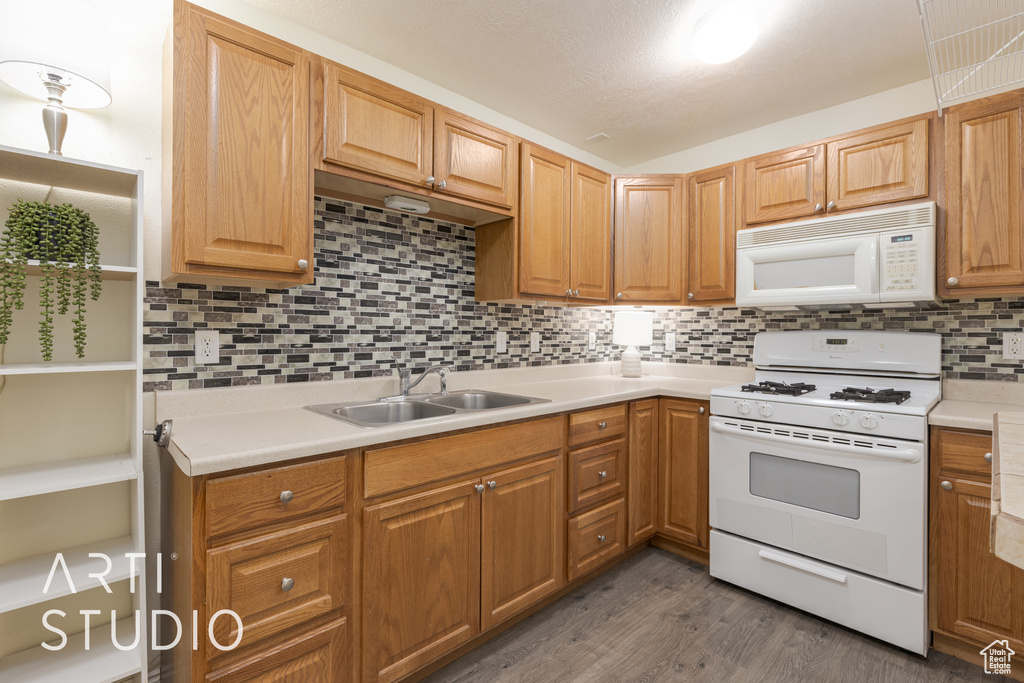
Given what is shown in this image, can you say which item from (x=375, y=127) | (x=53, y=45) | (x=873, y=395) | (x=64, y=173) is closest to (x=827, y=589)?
(x=873, y=395)

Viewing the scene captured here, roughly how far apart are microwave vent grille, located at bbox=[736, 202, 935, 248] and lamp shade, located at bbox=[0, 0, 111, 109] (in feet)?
8.92

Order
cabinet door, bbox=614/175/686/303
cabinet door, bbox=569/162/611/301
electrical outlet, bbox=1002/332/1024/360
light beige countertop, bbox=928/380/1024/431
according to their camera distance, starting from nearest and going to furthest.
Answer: light beige countertop, bbox=928/380/1024/431 < electrical outlet, bbox=1002/332/1024/360 < cabinet door, bbox=569/162/611/301 < cabinet door, bbox=614/175/686/303

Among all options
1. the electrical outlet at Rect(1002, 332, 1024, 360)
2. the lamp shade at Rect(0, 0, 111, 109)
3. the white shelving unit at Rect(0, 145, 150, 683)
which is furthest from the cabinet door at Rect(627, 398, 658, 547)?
the lamp shade at Rect(0, 0, 111, 109)

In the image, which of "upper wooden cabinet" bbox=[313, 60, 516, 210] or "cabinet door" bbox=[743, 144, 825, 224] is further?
"cabinet door" bbox=[743, 144, 825, 224]

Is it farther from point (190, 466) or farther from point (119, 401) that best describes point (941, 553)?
point (119, 401)

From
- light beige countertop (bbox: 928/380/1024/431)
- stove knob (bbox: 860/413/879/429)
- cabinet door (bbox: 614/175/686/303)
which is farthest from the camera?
cabinet door (bbox: 614/175/686/303)

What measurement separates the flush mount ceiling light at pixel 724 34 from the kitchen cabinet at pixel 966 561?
1670 millimetres

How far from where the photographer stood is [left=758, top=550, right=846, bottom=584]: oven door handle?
1981mm

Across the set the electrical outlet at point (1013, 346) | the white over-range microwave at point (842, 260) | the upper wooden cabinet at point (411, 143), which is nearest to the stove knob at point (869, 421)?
the white over-range microwave at point (842, 260)

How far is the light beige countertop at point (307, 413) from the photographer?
1.29 m

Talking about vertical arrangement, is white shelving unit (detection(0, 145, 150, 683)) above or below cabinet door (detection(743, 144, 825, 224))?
below

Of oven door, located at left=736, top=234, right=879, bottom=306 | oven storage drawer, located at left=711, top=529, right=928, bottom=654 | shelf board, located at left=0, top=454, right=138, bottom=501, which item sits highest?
oven door, located at left=736, top=234, right=879, bottom=306

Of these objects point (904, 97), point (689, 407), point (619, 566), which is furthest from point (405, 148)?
point (904, 97)

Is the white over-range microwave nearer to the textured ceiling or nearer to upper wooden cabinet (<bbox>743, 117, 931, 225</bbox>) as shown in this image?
upper wooden cabinet (<bbox>743, 117, 931, 225</bbox>)
